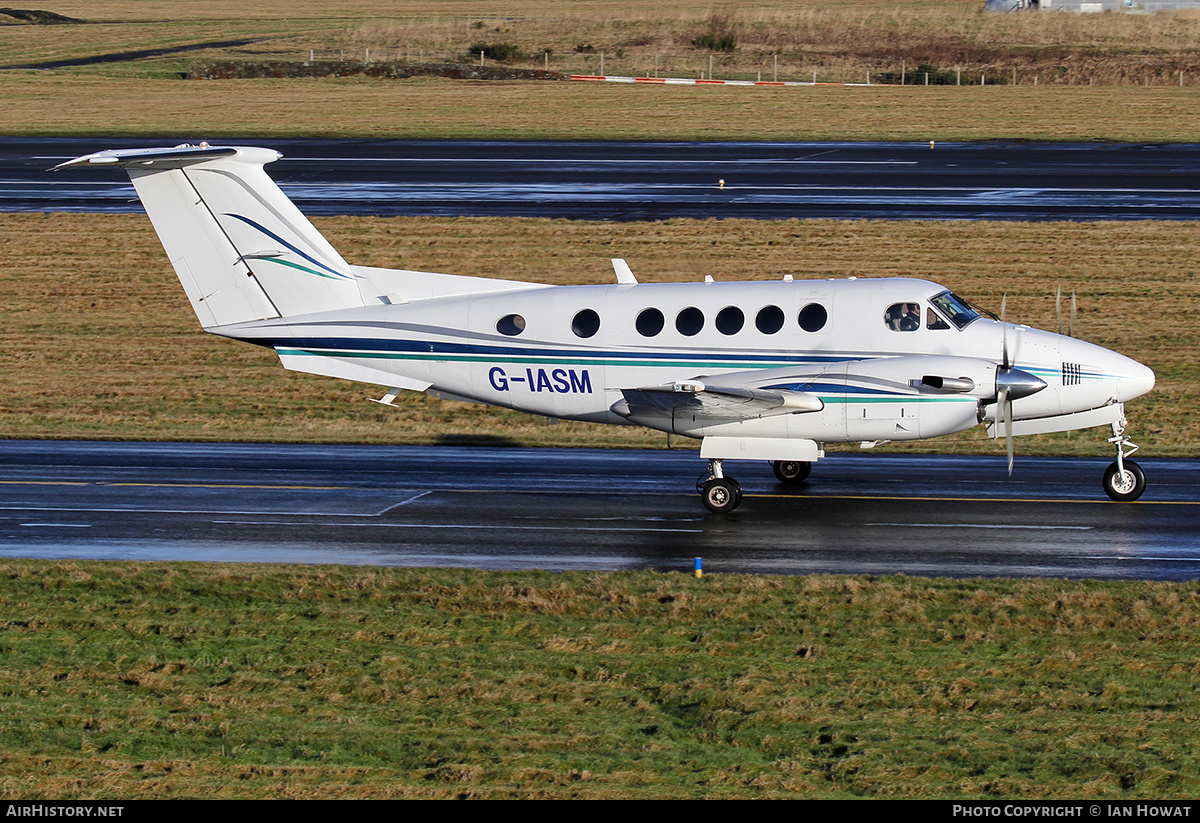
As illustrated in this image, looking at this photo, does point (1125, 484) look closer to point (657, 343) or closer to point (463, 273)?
point (657, 343)

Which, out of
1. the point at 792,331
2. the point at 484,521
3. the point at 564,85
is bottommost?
the point at 484,521

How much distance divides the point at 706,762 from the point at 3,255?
3717 cm

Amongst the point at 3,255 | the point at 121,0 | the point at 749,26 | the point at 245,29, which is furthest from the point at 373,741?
the point at 121,0

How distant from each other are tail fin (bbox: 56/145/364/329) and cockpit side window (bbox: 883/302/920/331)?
27.8ft

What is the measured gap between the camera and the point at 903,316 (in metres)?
20.5

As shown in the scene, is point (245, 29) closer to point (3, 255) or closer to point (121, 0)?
point (121, 0)

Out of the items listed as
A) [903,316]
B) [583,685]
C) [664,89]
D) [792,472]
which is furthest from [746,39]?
[583,685]

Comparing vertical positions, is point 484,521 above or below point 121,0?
below

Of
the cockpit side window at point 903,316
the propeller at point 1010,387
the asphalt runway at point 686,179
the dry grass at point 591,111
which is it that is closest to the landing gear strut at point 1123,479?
the propeller at point 1010,387

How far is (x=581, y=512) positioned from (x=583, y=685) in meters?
7.15

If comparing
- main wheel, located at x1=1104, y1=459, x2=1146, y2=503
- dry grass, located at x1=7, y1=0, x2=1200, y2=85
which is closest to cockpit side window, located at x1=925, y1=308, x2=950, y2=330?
main wheel, located at x1=1104, y1=459, x2=1146, y2=503

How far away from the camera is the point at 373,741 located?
40.6 feet

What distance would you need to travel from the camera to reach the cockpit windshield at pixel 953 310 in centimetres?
2047

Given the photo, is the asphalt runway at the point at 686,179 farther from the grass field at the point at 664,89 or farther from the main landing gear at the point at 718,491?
the main landing gear at the point at 718,491
